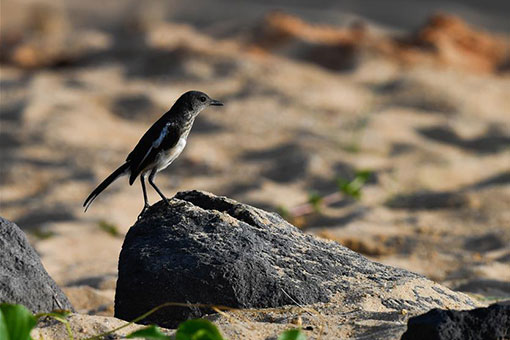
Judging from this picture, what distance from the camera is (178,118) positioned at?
4160mm

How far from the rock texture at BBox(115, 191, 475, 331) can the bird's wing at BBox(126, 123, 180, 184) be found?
323mm

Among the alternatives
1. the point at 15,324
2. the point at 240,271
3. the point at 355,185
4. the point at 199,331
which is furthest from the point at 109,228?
the point at 199,331

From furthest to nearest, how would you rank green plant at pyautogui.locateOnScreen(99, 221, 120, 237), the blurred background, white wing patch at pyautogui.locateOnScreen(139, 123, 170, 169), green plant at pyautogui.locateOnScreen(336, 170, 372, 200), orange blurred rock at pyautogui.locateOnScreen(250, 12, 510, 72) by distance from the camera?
orange blurred rock at pyautogui.locateOnScreen(250, 12, 510, 72)
green plant at pyautogui.locateOnScreen(336, 170, 372, 200)
green plant at pyautogui.locateOnScreen(99, 221, 120, 237)
the blurred background
white wing patch at pyautogui.locateOnScreen(139, 123, 170, 169)

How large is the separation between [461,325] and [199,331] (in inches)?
34.5

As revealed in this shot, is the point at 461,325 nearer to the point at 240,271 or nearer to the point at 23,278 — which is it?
the point at 240,271

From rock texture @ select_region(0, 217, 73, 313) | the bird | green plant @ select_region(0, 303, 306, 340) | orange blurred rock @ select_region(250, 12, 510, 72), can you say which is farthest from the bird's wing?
orange blurred rock @ select_region(250, 12, 510, 72)

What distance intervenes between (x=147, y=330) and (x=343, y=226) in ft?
13.0

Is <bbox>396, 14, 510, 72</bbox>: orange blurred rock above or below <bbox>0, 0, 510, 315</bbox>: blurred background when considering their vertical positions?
above

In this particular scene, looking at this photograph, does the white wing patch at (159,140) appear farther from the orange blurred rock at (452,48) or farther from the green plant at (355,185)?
the orange blurred rock at (452,48)

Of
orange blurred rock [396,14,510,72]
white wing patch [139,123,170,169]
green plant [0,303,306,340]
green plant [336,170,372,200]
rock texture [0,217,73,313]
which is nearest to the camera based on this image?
green plant [0,303,306,340]

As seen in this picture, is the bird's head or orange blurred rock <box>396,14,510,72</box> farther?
orange blurred rock <box>396,14,510,72</box>

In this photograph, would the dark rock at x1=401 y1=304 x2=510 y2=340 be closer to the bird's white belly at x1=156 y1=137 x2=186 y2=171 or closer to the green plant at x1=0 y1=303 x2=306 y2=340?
the green plant at x1=0 y1=303 x2=306 y2=340

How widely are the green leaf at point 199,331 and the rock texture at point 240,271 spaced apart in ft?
2.20

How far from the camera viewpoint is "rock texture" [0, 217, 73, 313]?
338cm
